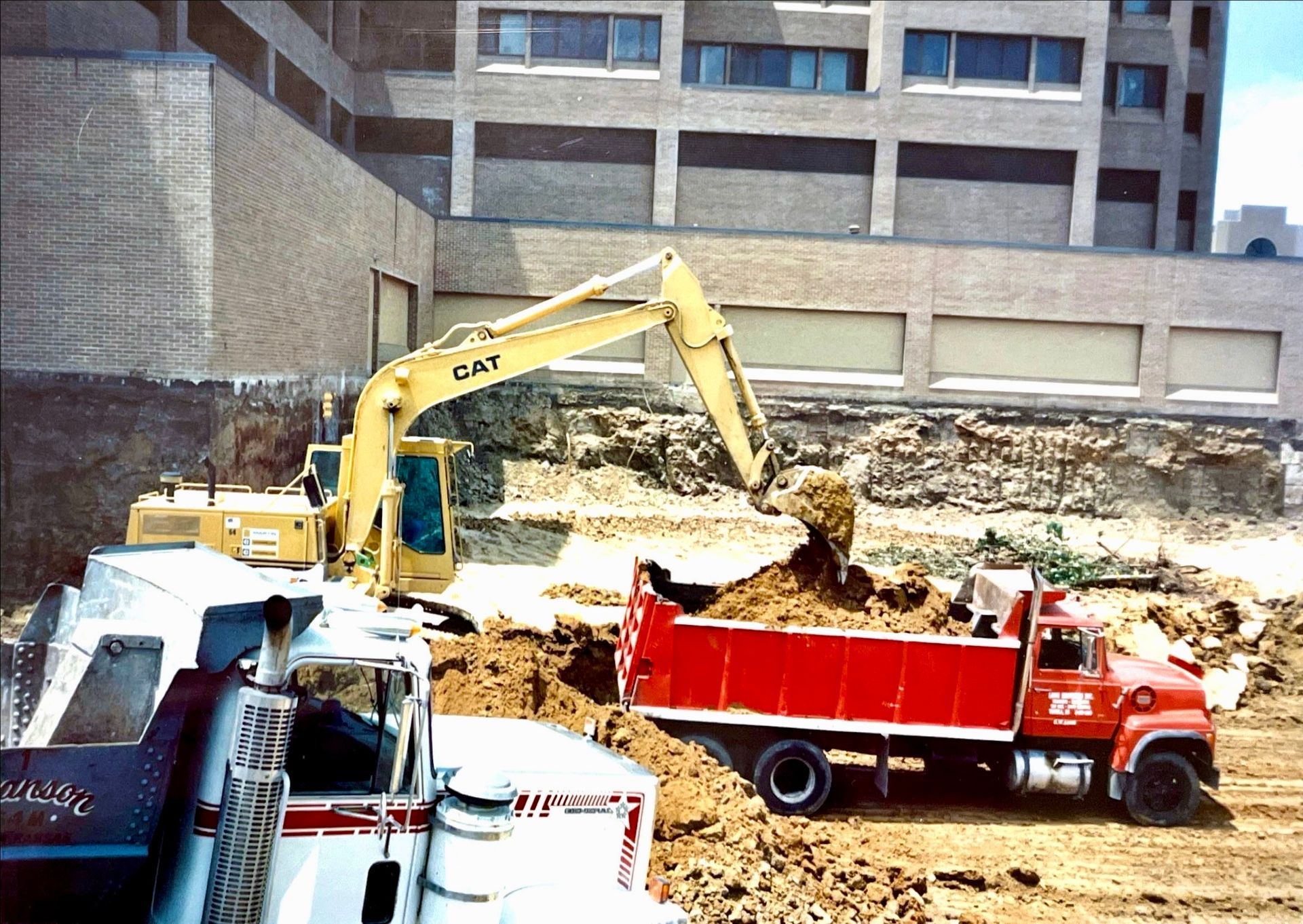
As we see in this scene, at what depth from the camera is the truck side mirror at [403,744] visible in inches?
165

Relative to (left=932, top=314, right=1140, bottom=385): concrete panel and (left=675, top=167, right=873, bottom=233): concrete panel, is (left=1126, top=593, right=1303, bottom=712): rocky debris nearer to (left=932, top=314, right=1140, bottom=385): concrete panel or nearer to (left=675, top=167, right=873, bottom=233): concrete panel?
(left=932, top=314, right=1140, bottom=385): concrete panel

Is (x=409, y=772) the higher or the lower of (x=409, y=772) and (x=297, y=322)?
the lower

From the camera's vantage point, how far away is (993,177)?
35.6 m

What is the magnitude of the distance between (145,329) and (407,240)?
1229 centimetres

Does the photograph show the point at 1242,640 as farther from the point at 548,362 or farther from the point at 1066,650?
the point at 548,362

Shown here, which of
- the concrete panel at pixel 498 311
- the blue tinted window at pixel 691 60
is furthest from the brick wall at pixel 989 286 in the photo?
the blue tinted window at pixel 691 60

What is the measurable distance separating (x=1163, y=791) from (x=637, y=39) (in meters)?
27.6

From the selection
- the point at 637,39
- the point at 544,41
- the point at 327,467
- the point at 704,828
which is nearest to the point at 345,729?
the point at 704,828

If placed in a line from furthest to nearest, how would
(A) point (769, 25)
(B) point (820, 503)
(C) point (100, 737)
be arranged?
(A) point (769, 25), (B) point (820, 503), (C) point (100, 737)

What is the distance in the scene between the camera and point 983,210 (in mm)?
36031

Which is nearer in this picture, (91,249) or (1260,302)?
(91,249)

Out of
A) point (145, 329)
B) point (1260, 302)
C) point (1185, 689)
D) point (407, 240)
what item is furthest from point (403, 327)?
point (1260, 302)

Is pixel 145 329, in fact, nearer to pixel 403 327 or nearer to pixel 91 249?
pixel 91 249

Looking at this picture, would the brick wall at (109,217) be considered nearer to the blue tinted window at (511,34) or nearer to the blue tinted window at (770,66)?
the blue tinted window at (511,34)
